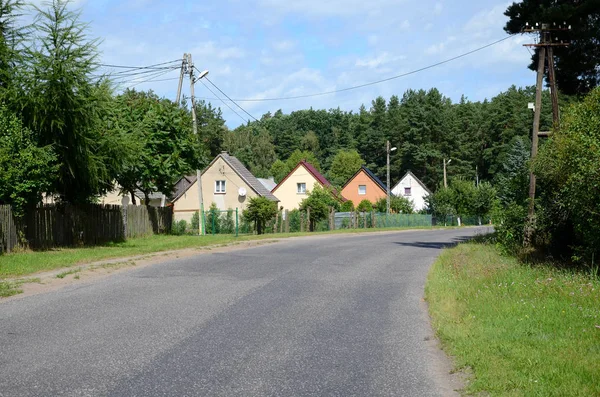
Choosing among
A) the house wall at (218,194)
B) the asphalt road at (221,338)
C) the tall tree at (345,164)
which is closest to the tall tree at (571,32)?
the asphalt road at (221,338)

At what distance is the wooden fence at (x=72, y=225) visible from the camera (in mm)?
19562

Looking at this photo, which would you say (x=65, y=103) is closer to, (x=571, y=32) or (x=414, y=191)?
(x=571, y=32)

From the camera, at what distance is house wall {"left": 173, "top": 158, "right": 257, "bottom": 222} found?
180 ft

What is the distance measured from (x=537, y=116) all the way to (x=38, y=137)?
1699cm

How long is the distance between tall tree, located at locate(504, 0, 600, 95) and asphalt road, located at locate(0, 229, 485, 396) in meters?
12.9

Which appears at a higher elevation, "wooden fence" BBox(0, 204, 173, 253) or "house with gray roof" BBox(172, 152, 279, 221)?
"house with gray roof" BBox(172, 152, 279, 221)

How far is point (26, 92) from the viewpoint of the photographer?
68.0ft

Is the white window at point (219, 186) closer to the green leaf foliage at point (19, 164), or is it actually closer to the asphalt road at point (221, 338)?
the green leaf foliage at point (19, 164)

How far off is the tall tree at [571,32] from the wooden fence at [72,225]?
17.8 m

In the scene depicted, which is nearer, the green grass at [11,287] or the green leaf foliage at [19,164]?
the green grass at [11,287]

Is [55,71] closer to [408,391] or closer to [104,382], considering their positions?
[104,382]

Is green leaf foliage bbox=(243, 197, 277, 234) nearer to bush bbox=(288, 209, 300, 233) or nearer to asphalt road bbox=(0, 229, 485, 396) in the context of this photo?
bush bbox=(288, 209, 300, 233)

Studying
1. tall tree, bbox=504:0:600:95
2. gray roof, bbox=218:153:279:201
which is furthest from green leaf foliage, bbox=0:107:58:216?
gray roof, bbox=218:153:279:201

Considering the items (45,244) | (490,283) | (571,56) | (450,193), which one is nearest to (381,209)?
(450,193)
